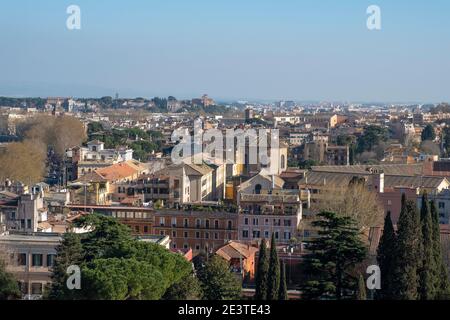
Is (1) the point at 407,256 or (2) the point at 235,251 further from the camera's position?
(2) the point at 235,251

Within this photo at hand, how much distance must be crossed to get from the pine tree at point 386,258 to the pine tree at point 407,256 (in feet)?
0.40

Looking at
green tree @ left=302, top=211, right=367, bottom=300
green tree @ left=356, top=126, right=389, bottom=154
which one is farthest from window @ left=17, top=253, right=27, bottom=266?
green tree @ left=356, top=126, right=389, bottom=154

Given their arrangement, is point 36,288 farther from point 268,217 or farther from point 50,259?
point 268,217

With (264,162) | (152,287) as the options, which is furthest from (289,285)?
(264,162)

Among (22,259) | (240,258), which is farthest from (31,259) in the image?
(240,258)

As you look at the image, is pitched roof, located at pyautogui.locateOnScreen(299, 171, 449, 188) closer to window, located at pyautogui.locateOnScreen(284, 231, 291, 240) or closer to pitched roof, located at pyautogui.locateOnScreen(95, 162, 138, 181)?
window, located at pyautogui.locateOnScreen(284, 231, 291, 240)

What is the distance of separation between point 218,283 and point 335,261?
7.01ft

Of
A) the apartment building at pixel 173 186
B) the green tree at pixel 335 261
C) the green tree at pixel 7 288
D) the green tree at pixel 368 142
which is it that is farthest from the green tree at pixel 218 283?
the green tree at pixel 368 142

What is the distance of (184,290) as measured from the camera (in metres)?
14.1

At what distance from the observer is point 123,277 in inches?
506

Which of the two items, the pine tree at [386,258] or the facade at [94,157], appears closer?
the pine tree at [386,258]

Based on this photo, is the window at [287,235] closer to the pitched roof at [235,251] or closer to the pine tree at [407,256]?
the pitched roof at [235,251]

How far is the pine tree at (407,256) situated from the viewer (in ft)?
43.9

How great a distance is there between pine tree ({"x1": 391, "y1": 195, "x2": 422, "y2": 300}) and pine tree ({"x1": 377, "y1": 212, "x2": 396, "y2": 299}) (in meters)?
0.12
